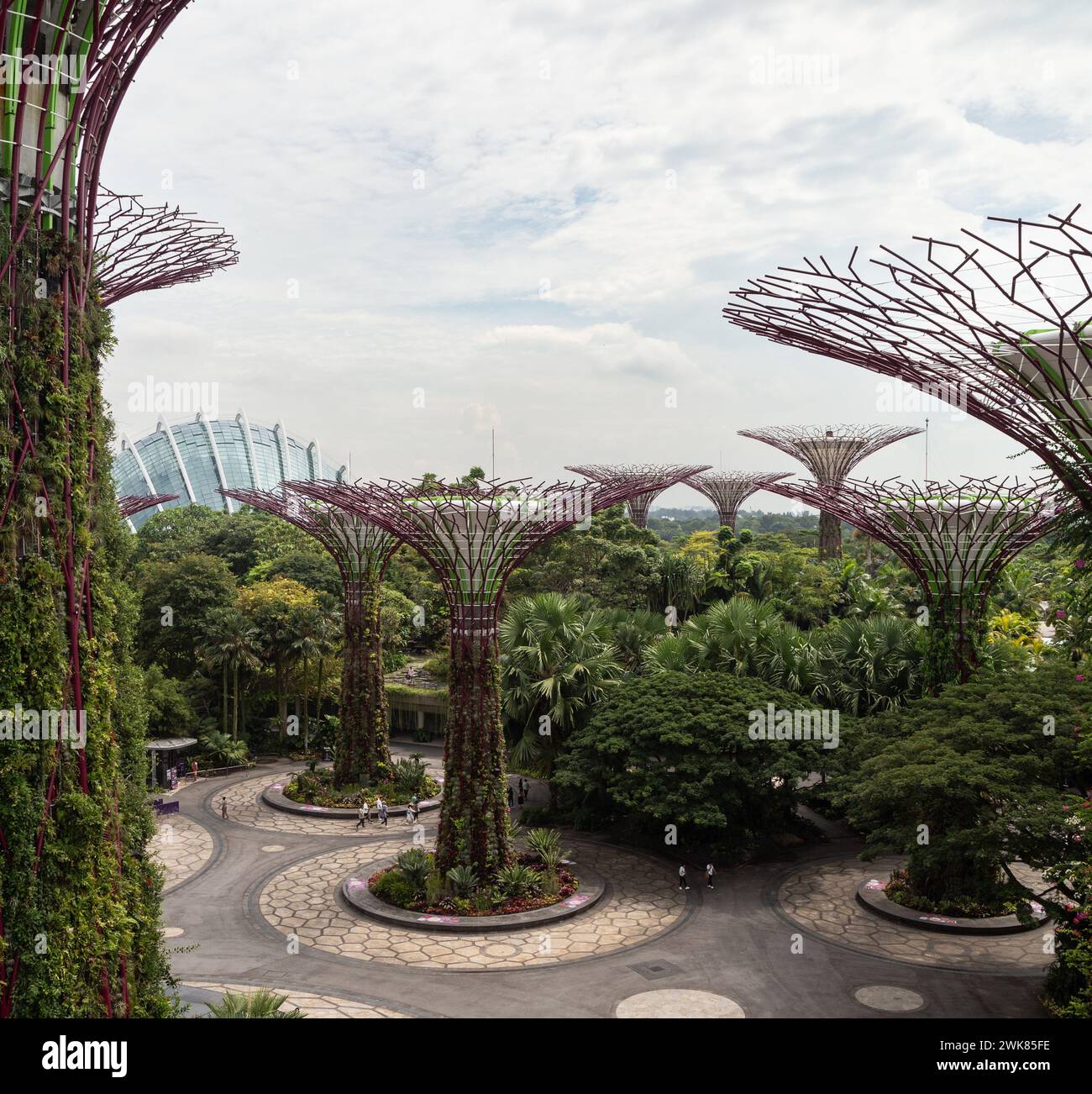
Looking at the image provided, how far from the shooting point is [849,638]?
74.6 ft

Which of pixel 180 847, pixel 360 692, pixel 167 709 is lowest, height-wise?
pixel 180 847

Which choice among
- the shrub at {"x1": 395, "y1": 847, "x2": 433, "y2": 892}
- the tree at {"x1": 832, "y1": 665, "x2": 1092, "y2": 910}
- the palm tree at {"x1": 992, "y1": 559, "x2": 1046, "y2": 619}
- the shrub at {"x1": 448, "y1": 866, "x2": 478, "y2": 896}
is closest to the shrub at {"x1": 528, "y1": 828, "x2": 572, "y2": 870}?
the shrub at {"x1": 448, "y1": 866, "x2": 478, "y2": 896}

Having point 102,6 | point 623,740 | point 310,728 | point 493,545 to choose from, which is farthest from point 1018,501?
point 310,728

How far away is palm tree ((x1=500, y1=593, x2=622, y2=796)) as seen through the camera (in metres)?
21.4

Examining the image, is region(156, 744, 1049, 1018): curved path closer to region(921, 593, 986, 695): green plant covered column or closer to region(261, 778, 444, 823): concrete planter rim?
region(261, 778, 444, 823): concrete planter rim

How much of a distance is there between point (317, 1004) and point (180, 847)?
9477mm

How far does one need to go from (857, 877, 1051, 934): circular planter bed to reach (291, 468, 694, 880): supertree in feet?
21.8

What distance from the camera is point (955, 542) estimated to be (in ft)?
63.4

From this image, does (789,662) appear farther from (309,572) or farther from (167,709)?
(309,572)

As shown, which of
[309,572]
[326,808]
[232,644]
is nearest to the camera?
[326,808]

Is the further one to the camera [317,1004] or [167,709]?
[167,709]

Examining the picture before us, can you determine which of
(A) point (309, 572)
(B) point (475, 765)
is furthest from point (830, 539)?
(B) point (475, 765)
